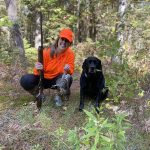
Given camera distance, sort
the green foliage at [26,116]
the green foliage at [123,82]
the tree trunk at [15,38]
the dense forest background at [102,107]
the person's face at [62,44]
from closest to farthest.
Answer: the dense forest background at [102,107] → the green foliage at [26,116] → the green foliage at [123,82] → the person's face at [62,44] → the tree trunk at [15,38]

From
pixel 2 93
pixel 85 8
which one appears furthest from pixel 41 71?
pixel 85 8

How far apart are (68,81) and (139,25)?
3182mm

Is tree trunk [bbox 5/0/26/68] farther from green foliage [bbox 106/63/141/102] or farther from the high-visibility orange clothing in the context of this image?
green foliage [bbox 106/63/141/102]

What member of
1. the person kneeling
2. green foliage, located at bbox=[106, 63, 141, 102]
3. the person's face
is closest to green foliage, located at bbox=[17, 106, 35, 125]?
the person kneeling

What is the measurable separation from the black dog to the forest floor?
22 centimetres

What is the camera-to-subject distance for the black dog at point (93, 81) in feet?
18.9

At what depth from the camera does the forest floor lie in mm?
4500

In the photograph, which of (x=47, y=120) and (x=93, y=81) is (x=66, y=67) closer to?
(x=93, y=81)

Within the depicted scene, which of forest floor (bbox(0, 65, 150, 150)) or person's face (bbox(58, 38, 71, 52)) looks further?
person's face (bbox(58, 38, 71, 52))

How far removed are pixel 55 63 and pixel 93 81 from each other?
761 millimetres

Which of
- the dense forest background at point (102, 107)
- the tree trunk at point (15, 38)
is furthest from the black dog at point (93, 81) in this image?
the tree trunk at point (15, 38)

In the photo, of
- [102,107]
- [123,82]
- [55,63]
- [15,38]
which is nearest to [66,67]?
[55,63]

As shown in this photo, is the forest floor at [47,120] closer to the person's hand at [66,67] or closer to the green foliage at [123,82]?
the green foliage at [123,82]

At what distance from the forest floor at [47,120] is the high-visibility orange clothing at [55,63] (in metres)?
0.53
